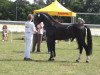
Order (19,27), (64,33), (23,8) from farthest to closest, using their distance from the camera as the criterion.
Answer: (23,8)
(19,27)
(64,33)

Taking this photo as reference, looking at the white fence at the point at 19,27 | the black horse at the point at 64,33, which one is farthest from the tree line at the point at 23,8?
the black horse at the point at 64,33

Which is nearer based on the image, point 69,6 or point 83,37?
point 83,37

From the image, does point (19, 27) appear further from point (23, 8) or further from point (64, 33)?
point (64, 33)

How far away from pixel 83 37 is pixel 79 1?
61.2 m

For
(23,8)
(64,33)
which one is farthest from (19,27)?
(64,33)

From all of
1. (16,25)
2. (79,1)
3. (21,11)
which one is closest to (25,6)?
(21,11)

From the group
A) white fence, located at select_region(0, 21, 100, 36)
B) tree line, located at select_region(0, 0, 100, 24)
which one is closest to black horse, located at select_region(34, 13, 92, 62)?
white fence, located at select_region(0, 21, 100, 36)

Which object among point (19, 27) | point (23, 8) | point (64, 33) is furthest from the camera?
point (23, 8)

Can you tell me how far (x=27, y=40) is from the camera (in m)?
17.4

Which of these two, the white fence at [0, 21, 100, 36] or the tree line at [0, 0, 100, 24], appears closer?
the white fence at [0, 21, 100, 36]

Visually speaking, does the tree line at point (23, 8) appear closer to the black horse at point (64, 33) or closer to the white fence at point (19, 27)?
the white fence at point (19, 27)

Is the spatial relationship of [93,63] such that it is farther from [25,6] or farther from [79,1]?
[79,1]

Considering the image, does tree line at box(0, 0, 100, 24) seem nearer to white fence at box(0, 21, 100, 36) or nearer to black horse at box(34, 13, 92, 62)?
white fence at box(0, 21, 100, 36)

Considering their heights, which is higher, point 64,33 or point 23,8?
point 64,33
